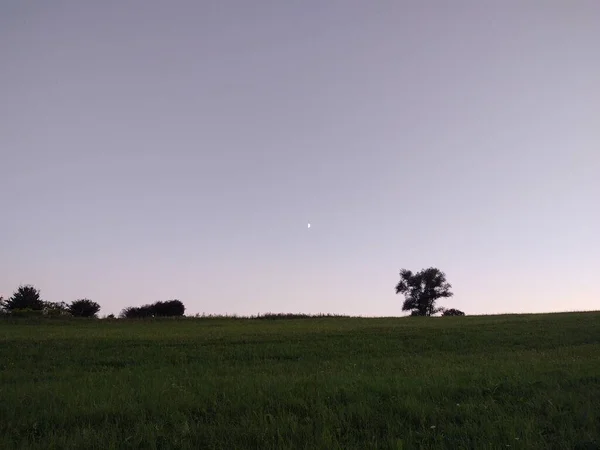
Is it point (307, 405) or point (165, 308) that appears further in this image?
point (165, 308)

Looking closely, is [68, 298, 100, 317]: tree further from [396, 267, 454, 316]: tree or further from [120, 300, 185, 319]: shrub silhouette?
[396, 267, 454, 316]: tree

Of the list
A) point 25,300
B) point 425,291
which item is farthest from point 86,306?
point 425,291

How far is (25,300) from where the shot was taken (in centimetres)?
7694

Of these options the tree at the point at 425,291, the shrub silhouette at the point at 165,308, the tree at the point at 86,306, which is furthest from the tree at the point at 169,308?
the tree at the point at 425,291

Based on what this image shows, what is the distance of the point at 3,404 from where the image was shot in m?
10.8

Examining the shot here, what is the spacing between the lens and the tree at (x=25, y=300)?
75838mm

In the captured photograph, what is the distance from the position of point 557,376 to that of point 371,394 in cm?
517

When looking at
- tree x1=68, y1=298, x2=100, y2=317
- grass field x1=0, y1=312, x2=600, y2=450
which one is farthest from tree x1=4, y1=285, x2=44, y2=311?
grass field x1=0, y1=312, x2=600, y2=450

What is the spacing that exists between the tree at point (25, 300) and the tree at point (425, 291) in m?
66.5

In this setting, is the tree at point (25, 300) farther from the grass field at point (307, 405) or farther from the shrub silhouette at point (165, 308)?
the grass field at point (307, 405)

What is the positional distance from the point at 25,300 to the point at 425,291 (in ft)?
234

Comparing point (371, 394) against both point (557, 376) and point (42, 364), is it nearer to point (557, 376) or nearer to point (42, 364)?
point (557, 376)

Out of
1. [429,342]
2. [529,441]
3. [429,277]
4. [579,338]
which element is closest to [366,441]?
[529,441]

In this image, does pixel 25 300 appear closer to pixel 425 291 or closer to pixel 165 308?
pixel 165 308
